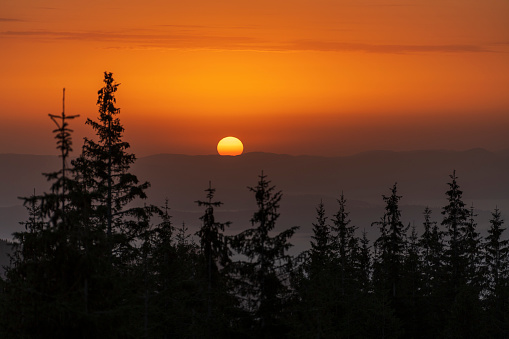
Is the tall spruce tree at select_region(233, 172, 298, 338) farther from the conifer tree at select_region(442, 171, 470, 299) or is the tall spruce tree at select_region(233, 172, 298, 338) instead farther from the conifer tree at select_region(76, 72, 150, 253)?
the conifer tree at select_region(442, 171, 470, 299)

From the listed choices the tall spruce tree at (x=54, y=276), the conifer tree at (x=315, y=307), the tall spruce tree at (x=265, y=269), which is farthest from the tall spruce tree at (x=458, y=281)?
the tall spruce tree at (x=54, y=276)

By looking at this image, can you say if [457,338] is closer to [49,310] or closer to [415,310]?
[415,310]

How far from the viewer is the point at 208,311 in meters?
38.7

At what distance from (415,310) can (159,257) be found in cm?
2087

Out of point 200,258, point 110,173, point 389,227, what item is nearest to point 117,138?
point 110,173

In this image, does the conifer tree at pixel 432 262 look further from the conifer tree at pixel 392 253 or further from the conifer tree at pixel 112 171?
the conifer tree at pixel 112 171

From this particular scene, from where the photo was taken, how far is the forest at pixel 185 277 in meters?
20.3

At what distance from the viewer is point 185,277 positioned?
4331 centimetres

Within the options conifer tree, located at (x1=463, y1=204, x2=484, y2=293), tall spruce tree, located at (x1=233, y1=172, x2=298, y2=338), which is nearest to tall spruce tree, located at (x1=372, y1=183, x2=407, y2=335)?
conifer tree, located at (x1=463, y1=204, x2=484, y2=293)

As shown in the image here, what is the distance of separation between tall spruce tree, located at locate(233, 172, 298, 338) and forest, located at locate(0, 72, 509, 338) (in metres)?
0.05

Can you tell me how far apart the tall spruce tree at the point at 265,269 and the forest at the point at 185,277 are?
0.16 feet

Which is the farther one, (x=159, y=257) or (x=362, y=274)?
(x=362, y=274)

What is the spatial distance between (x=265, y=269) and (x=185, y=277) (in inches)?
424

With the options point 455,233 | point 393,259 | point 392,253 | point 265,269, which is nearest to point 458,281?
point 455,233
